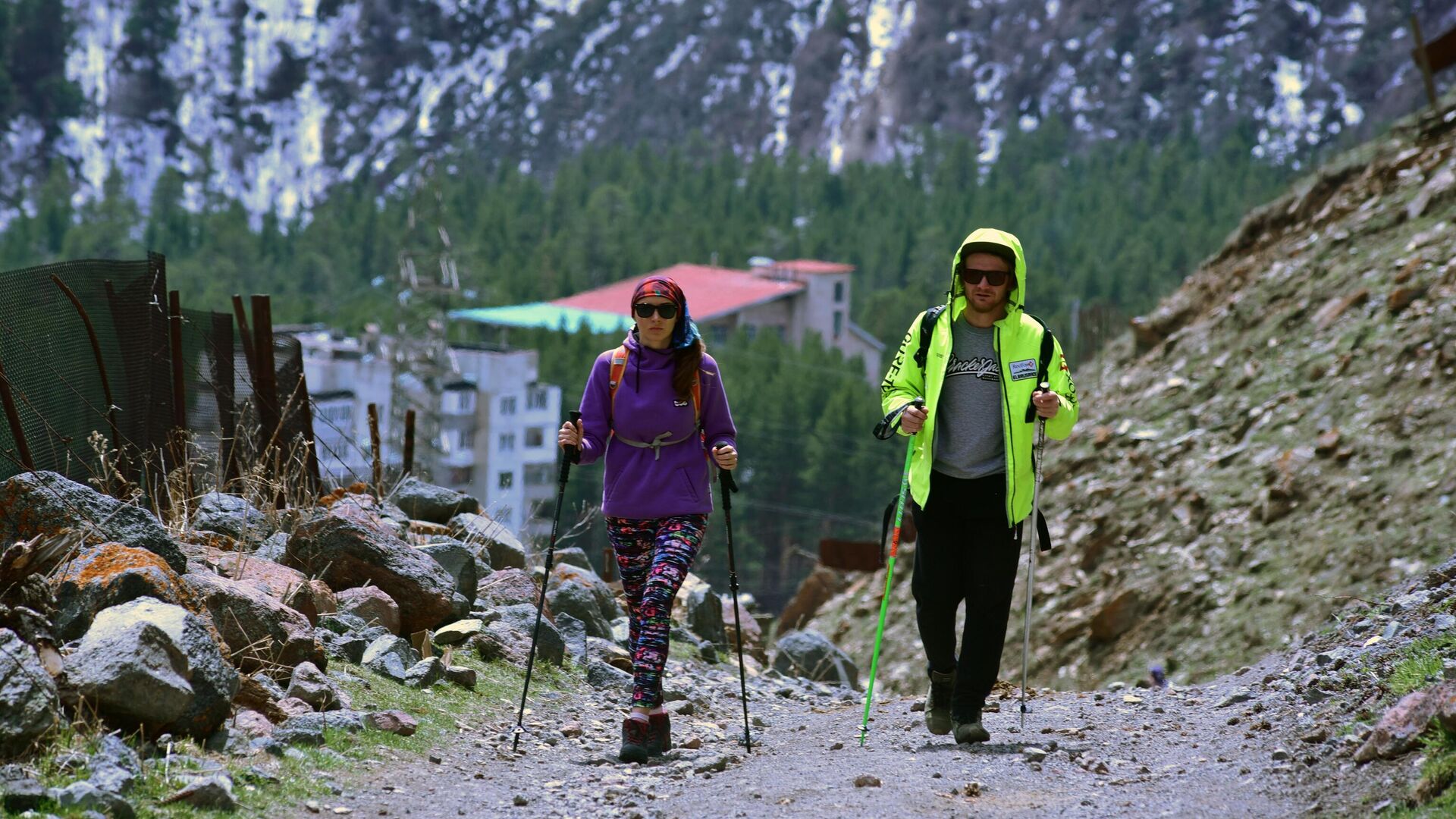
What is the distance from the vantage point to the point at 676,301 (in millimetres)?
6719

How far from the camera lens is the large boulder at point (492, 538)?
1052 centimetres

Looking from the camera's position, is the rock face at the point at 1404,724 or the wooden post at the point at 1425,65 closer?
the rock face at the point at 1404,724

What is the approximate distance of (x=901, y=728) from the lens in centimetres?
775

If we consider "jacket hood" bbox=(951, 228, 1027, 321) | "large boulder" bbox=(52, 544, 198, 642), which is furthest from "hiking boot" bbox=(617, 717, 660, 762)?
"jacket hood" bbox=(951, 228, 1027, 321)

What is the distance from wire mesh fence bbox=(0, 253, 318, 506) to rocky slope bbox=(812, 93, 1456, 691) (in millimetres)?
7277

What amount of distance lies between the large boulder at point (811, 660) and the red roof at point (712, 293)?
3398 inches

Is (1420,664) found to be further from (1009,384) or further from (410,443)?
(410,443)

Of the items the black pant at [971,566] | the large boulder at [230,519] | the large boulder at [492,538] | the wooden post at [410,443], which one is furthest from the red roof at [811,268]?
the black pant at [971,566]

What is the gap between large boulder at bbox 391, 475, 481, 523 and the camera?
10.9 meters

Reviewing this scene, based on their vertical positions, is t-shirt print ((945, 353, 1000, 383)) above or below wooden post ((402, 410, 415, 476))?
above

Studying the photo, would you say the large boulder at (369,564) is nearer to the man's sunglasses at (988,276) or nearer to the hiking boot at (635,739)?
the hiking boot at (635,739)

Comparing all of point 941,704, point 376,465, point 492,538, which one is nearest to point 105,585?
point 941,704

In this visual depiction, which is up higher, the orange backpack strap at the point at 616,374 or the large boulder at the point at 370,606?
the orange backpack strap at the point at 616,374

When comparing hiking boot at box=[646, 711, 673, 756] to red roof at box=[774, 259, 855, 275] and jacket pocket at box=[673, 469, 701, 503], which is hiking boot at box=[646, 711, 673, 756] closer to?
jacket pocket at box=[673, 469, 701, 503]
